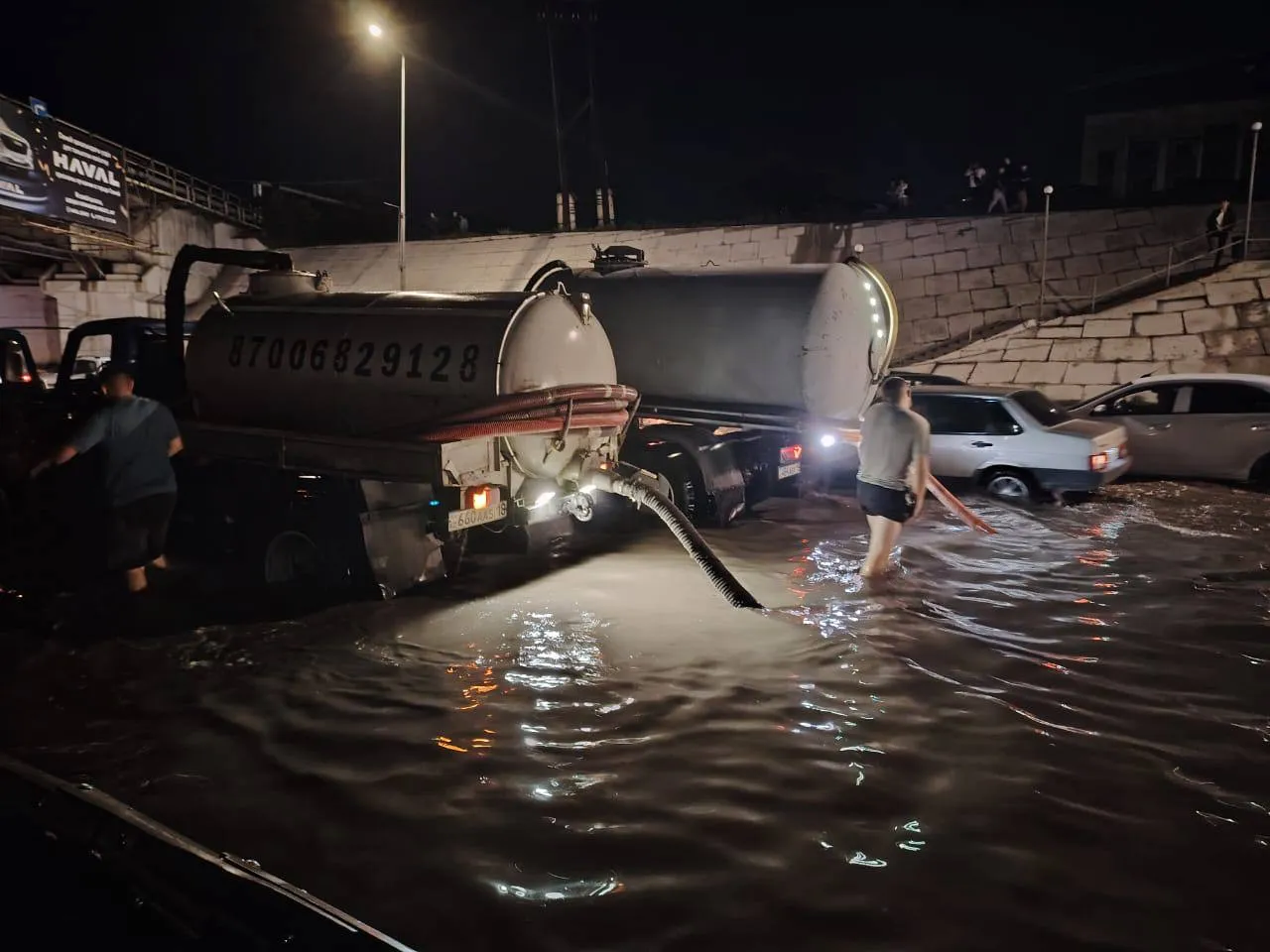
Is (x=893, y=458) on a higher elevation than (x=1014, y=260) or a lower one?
lower

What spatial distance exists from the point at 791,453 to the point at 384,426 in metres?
5.11

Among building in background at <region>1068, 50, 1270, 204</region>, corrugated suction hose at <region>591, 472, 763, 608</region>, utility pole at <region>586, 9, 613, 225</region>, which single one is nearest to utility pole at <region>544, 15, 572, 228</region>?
utility pole at <region>586, 9, 613, 225</region>

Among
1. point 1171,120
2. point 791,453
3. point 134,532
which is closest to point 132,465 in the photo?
point 134,532

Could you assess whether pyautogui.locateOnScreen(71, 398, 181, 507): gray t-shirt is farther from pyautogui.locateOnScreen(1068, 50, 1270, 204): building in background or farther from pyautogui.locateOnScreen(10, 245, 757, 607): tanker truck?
pyautogui.locateOnScreen(1068, 50, 1270, 204): building in background

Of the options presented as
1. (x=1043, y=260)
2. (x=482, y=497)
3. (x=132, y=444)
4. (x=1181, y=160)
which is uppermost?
(x=1181, y=160)

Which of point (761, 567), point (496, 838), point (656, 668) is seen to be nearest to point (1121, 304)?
point (761, 567)

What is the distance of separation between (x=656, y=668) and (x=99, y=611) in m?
4.39

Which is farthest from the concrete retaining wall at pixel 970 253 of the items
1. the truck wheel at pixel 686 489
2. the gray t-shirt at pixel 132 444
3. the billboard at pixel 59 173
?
the gray t-shirt at pixel 132 444

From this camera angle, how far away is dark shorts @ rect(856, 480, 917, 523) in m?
7.40

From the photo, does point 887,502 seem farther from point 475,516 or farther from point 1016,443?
point 1016,443

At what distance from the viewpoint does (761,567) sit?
27.4ft

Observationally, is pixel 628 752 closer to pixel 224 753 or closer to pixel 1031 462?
pixel 224 753

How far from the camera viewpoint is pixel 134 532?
6840mm

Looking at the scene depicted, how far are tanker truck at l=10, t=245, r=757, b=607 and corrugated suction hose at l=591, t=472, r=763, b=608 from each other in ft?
0.05
